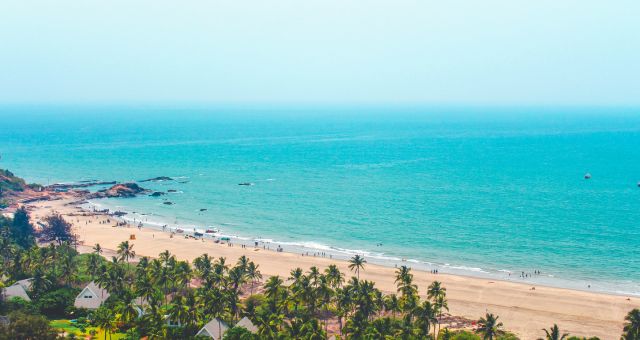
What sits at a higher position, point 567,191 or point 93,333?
point 567,191

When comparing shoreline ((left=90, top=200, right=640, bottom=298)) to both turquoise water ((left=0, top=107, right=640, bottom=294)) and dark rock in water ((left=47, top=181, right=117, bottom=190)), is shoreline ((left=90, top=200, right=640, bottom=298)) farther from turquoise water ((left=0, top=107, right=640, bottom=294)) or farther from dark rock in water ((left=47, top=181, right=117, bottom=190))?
dark rock in water ((left=47, top=181, right=117, bottom=190))

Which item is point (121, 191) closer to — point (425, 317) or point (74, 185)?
point (74, 185)

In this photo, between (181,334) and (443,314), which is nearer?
(181,334)

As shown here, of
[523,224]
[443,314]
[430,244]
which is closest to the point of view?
[443,314]

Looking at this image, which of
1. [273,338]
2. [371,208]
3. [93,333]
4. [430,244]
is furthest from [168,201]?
[273,338]

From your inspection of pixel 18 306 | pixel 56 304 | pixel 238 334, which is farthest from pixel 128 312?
pixel 18 306

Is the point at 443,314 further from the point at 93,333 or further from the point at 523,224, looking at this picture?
the point at 523,224

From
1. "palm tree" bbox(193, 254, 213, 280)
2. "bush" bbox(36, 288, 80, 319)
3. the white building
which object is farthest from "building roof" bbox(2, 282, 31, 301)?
"palm tree" bbox(193, 254, 213, 280)
